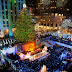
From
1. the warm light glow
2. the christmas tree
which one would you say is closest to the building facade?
the christmas tree

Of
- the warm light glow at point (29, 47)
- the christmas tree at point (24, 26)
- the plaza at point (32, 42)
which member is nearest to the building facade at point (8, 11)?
the plaza at point (32, 42)

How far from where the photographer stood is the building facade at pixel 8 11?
24266mm

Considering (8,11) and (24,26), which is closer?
(24,26)

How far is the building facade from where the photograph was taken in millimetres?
24266

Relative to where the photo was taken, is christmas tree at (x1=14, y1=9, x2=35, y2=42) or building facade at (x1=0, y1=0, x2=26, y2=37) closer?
christmas tree at (x1=14, y1=9, x2=35, y2=42)

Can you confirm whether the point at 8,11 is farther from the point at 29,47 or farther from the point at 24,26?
the point at 29,47

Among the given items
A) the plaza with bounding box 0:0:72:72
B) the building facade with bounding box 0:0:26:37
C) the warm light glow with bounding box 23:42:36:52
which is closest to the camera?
the plaza with bounding box 0:0:72:72

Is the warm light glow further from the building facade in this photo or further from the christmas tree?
the building facade

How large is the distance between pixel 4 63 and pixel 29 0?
34.0 m

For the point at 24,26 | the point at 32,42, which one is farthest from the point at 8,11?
the point at 32,42

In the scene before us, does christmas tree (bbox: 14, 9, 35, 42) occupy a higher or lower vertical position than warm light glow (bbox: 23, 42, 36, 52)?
higher

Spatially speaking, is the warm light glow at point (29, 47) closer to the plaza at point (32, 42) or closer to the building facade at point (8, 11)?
the plaza at point (32, 42)

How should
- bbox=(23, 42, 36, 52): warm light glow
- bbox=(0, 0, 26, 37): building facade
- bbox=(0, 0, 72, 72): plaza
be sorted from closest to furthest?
bbox=(0, 0, 72, 72): plaza
bbox=(23, 42, 36, 52): warm light glow
bbox=(0, 0, 26, 37): building facade

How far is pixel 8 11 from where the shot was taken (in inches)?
968
